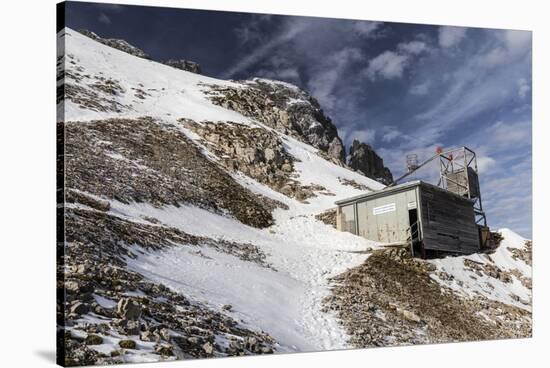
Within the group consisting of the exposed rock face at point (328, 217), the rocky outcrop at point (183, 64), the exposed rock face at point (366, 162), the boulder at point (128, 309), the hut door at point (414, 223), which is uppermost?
the rocky outcrop at point (183, 64)

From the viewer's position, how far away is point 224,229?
20375mm

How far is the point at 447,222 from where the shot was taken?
25.0 meters

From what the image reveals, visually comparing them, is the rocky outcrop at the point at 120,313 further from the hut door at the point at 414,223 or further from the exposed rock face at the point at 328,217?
the exposed rock face at the point at 328,217

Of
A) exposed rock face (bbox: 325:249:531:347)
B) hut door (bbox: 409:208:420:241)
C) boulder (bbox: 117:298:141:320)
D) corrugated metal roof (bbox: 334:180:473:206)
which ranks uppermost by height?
corrugated metal roof (bbox: 334:180:473:206)

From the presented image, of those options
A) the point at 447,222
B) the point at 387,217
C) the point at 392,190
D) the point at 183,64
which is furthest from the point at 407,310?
the point at 183,64

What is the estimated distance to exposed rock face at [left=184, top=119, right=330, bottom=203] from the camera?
111ft

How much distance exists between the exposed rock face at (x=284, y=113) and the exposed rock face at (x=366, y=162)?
3.79 metres

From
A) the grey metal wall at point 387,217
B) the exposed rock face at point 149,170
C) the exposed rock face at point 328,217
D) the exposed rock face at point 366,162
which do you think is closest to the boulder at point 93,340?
the exposed rock face at point 149,170

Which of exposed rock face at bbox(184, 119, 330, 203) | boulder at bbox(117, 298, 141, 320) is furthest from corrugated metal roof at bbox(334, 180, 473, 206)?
boulder at bbox(117, 298, 141, 320)

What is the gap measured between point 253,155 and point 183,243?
1915 centimetres

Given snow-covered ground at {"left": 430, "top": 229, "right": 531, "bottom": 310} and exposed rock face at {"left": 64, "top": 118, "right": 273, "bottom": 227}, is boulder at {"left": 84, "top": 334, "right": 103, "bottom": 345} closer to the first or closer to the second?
exposed rock face at {"left": 64, "top": 118, "right": 273, "bottom": 227}

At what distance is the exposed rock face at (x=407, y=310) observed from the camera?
16391mm

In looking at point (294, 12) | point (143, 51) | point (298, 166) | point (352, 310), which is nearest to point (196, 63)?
point (143, 51)

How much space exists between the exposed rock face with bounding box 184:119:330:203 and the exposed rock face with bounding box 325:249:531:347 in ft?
44.0
